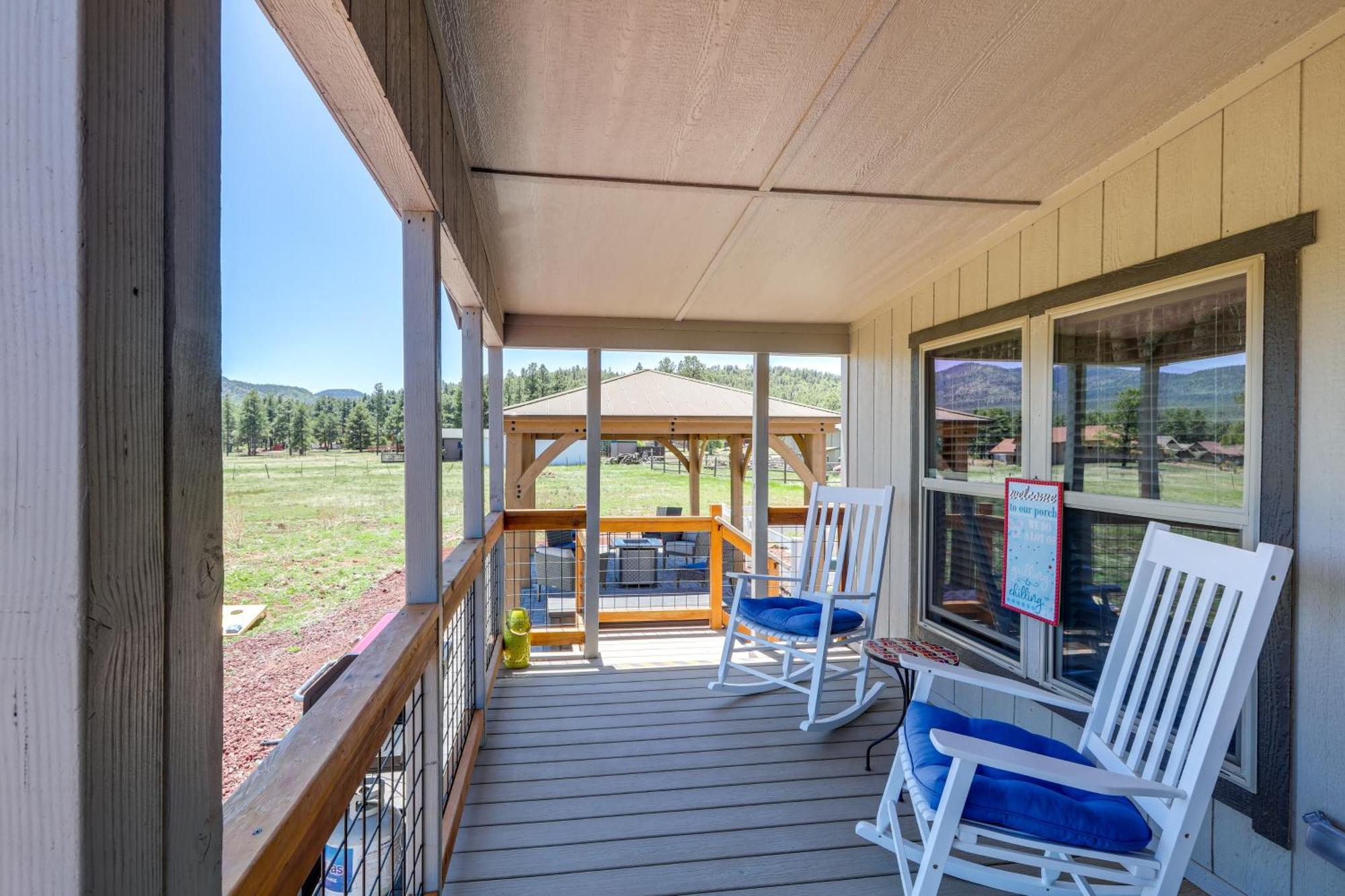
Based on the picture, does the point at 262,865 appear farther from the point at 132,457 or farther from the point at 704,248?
the point at 704,248

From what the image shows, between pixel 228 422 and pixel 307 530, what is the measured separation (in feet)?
0.88

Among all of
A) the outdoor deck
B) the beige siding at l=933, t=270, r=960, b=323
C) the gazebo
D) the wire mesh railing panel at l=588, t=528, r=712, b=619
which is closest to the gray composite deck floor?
the outdoor deck

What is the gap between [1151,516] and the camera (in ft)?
7.11

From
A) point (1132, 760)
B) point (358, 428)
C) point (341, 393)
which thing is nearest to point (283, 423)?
point (341, 393)

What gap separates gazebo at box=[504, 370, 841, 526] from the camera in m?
6.05

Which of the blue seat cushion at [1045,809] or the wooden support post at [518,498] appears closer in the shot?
the blue seat cushion at [1045,809]

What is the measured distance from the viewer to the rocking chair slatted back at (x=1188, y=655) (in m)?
1.40

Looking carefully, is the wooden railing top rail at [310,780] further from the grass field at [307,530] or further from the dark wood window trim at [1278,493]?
the dark wood window trim at [1278,493]

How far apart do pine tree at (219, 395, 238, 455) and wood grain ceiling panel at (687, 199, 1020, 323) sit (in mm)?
2032

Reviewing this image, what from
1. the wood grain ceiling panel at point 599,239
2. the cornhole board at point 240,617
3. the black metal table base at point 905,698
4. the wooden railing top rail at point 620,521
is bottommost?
the black metal table base at point 905,698

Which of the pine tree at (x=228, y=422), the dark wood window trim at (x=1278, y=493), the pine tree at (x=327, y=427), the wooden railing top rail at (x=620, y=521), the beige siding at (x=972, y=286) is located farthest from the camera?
the wooden railing top rail at (x=620, y=521)

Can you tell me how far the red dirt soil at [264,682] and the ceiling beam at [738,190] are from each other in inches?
61.1

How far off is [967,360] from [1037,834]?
7.57 ft

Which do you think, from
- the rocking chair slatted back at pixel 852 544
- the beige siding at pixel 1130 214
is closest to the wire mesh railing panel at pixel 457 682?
the rocking chair slatted back at pixel 852 544
